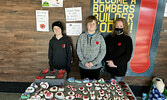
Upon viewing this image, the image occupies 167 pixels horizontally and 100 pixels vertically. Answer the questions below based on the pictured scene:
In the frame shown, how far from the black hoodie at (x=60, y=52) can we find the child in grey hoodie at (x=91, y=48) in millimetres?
203

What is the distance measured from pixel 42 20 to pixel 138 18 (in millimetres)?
1518

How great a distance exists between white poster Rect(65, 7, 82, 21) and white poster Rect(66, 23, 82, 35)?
8cm

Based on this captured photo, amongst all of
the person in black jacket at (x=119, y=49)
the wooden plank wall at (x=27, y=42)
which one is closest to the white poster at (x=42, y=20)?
the wooden plank wall at (x=27, y=42)

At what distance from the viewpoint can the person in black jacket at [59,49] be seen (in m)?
1.80

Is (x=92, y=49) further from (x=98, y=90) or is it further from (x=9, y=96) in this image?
(x=9, y=96)

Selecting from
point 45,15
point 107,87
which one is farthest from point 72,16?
point 107,87

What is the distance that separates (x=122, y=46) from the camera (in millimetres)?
1724

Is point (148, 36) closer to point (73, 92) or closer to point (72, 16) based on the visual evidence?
point (72, 16)

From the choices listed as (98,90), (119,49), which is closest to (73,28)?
(119,49)

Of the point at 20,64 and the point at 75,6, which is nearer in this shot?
the point at 75,6

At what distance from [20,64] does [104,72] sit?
1.50 metres

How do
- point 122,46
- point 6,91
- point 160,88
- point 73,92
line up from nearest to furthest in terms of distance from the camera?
1. point 73,92
2. point 122,46
3. point 160,88
4. point 6,91

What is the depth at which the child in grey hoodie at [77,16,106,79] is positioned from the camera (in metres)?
1.67

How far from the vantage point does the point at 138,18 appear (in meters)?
1.95
